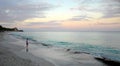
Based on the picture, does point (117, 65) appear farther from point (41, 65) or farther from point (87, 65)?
point (41, 65)

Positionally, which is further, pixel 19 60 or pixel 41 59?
pixel 41 59

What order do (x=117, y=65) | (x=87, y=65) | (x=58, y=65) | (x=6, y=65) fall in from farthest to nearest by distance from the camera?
Result: (x=117, y=65)
(x=87, y=65)
(x=58, y=65)
(x=6, y=65)

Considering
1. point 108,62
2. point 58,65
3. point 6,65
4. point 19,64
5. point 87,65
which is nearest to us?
point 6,65

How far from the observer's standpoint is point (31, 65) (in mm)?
14562

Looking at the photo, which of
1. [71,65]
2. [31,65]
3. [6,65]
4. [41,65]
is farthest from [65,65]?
[6,65]

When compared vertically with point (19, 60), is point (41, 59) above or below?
below

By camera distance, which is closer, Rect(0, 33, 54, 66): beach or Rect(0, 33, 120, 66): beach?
Rect(0, 33, 54, 66): beach

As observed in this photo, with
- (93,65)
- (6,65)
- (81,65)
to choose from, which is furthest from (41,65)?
(93,65)

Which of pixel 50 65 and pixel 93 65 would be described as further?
pixel 93 65

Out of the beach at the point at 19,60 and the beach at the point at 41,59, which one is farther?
the beach at the point at 41,59

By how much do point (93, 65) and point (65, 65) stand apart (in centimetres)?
400

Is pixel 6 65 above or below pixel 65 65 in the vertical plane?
above

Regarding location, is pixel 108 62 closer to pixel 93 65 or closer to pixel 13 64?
pixel 93 65

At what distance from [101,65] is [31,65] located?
31.4 ft
